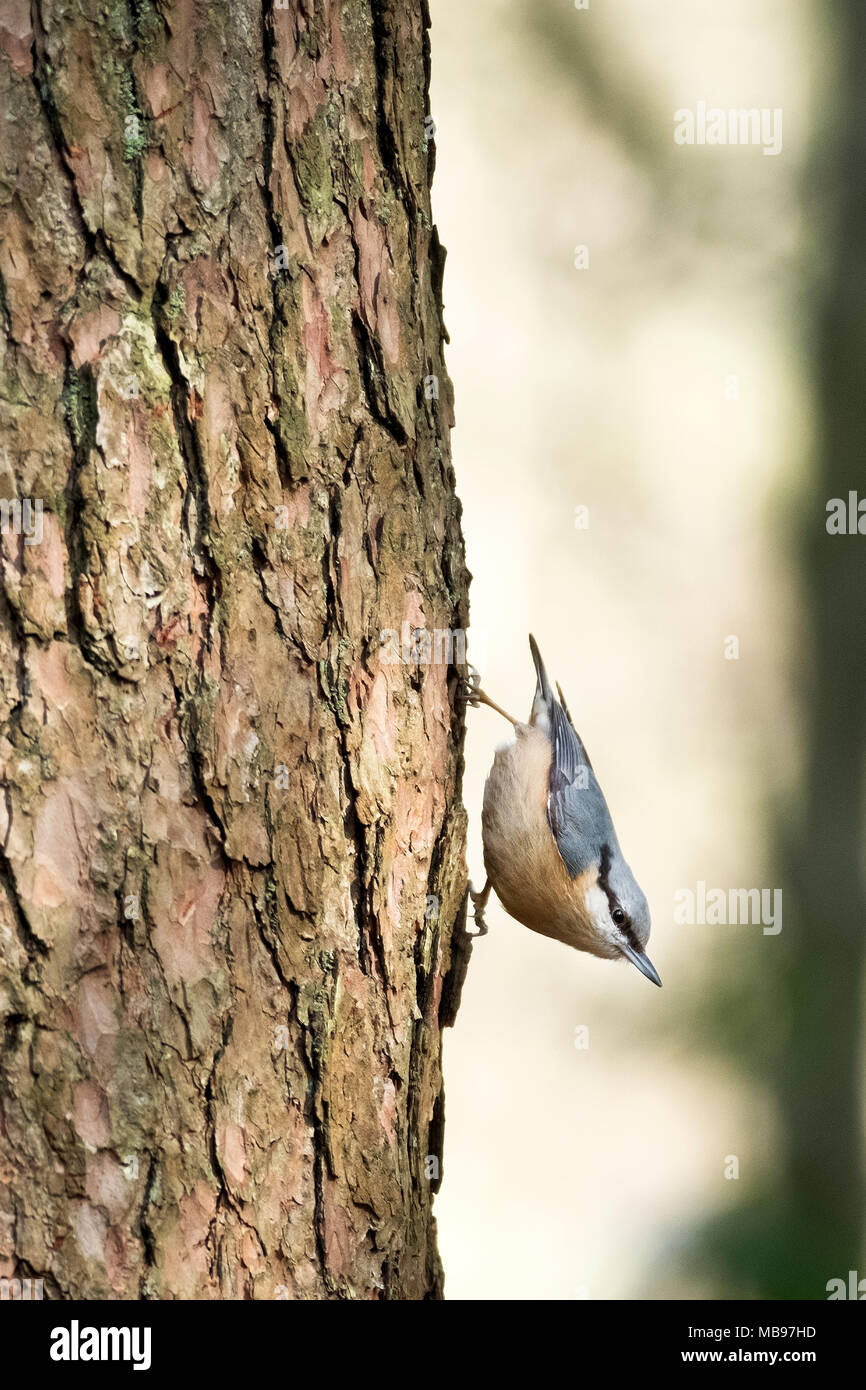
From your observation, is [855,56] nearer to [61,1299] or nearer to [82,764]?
[82,764]

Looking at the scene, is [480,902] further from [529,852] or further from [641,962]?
[641,962]

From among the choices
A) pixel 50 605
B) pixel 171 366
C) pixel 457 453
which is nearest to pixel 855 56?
pixel 457 453

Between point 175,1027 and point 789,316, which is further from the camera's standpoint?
point 789,316

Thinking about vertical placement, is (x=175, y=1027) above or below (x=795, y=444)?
below

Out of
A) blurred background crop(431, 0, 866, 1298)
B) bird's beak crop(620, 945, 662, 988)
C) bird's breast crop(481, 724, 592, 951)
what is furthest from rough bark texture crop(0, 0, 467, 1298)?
blurred background crop(431, 0, 866, 1298)

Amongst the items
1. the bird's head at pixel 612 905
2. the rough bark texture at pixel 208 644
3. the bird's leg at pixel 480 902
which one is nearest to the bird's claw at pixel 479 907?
the bird's leg at pixel 480 902

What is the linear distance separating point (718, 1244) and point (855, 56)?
16.7 ft

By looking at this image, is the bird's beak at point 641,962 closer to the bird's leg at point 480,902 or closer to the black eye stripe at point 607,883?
the black eye stripe at point 607,883

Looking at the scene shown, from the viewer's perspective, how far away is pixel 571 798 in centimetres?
297

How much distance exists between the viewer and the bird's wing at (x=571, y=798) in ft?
9.65

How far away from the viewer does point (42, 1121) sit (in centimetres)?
144

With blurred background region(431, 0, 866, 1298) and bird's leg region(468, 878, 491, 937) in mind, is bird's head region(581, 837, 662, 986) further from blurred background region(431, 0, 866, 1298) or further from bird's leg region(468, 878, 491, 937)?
blurred background region(431, 0, 866, 1298)

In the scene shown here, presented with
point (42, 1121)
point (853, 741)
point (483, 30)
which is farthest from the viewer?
point (853, 741)

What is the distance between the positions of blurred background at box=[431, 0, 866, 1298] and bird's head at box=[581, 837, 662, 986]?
1.38 meters
